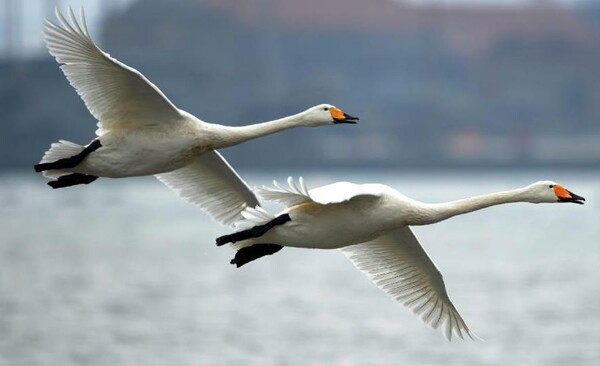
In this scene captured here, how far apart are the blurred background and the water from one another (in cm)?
14

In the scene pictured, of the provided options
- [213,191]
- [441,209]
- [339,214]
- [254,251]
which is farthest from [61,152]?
[441,209]

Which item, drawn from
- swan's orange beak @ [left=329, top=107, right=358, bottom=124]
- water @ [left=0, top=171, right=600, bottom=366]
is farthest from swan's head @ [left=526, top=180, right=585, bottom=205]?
water @ [left=0, top=171, right=600, bottom=366]

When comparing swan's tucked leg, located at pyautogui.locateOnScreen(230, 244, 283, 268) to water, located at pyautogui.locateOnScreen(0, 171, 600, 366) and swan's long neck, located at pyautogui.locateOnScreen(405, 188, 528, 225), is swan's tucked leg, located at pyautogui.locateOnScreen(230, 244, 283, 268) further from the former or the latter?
water, located at pyautogui.locateOnScreen(0, 171, 600, 366)

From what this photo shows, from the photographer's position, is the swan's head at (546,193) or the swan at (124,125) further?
the swan at (124,125)

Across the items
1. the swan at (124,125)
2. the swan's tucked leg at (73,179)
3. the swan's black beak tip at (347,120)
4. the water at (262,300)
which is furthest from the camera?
the water at (262,300)

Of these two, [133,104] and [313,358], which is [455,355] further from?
[133,104]

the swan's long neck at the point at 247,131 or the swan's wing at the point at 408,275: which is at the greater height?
the swan's long neck at the point at 247,131

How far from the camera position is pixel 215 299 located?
158ft

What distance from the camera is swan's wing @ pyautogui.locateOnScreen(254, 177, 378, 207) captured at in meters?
13.1

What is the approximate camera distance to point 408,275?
51.9 ft

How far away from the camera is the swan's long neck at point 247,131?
1494cm

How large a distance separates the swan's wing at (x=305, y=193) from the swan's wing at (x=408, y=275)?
1.64 m

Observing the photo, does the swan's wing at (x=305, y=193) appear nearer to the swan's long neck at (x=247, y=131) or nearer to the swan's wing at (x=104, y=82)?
the swan's long neck at (x=247, y=131)

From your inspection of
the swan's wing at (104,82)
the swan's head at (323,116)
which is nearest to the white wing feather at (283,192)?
the swan's head at (323,116)
